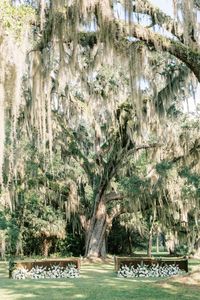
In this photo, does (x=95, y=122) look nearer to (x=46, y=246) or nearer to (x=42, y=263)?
(x=42, y=263)

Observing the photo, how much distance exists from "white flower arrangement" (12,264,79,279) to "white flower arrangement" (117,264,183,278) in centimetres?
143

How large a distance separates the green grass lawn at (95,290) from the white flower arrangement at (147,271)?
3.88 feet

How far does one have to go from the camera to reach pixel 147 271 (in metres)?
13.9

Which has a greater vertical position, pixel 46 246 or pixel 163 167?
pixel 163 167

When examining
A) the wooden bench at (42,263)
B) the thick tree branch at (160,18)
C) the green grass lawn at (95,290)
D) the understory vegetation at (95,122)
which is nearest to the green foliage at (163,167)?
the understory vegetation at (95,122)

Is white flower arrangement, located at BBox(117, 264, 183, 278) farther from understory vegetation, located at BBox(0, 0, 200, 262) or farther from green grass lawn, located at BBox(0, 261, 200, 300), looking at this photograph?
understory vegetation, located at BBox(0, 0, 200, 262)

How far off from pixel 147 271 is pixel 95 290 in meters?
4.01

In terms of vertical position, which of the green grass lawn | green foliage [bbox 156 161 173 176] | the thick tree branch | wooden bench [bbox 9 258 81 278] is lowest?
the green grass lawn

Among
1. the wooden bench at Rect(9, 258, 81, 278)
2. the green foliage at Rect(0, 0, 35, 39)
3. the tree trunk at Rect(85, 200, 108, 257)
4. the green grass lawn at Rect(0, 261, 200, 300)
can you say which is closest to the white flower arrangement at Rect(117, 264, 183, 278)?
the green grass lawn at Rect(0, 261, 200, 300)

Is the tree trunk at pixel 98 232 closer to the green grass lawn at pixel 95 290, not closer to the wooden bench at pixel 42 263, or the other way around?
the wooden bench at pixel 42 263

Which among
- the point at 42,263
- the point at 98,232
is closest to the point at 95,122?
the point at 98,232

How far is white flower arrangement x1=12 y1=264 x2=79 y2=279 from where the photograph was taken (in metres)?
13.6

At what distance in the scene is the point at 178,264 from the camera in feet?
47.9

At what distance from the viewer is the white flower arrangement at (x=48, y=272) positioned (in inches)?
534
